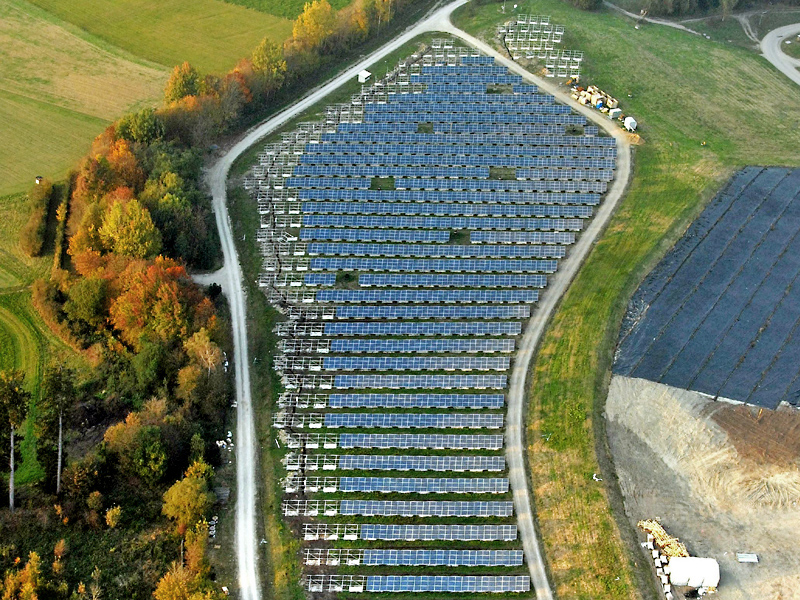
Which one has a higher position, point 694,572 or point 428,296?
point 428,296

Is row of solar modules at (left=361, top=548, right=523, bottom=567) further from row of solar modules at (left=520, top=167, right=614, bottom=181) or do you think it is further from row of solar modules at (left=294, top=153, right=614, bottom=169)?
row of solar modules at (left=294, top=153, right=614, bottom=169)

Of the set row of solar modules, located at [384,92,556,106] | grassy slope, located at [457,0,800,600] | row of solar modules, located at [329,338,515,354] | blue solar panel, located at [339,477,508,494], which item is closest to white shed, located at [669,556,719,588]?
grassy slope, located at [457,0,800,600]

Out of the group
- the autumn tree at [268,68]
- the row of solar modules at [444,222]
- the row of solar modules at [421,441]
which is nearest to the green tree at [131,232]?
the row of solar modules at [444,222]

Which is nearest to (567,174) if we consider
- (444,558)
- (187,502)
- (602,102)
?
(602,102)

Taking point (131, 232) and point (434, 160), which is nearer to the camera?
point (131, 232)

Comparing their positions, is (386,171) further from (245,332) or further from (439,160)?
(245,332)

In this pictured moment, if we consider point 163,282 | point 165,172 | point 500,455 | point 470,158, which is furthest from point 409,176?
point 500,455
